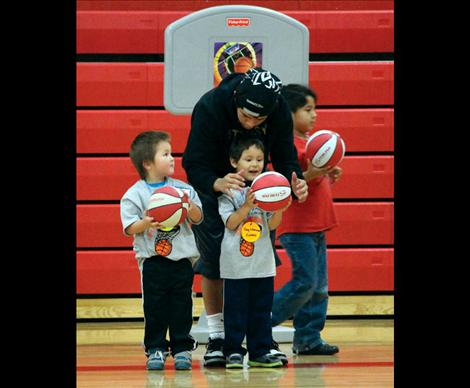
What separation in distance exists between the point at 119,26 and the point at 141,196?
2.22m

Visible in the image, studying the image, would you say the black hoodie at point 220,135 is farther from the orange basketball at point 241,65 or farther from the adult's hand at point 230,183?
the orange basketball at point 241,65

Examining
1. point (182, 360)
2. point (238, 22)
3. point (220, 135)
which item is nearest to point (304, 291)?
point (182, 360)

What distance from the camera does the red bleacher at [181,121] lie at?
575cm

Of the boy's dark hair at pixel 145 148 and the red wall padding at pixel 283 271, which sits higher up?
the boy's dark hair at pixel 145 148

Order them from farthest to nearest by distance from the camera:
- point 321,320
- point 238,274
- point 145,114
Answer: point 145,114
point 321,320
point 238,274

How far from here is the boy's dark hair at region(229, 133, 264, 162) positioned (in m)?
3.79

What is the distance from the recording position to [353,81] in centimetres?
583

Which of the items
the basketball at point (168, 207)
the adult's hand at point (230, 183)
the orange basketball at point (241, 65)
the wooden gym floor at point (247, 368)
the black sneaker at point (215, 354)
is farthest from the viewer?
the orange basketball at point (241, 65)

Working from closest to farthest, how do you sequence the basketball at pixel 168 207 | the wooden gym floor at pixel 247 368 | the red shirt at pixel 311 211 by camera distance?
the wooden gym floor at pixel 247 368 < the basketball at pixel 168 207 < the red shirt at pixel 311 211

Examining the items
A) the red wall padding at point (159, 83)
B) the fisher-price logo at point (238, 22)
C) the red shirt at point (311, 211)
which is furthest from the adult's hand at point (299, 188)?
the red wall padding at point (159, 83)

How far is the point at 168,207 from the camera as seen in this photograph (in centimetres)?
360

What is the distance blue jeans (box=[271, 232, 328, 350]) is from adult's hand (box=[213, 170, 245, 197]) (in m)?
0.61

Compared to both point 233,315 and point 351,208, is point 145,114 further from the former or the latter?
point 233,315
